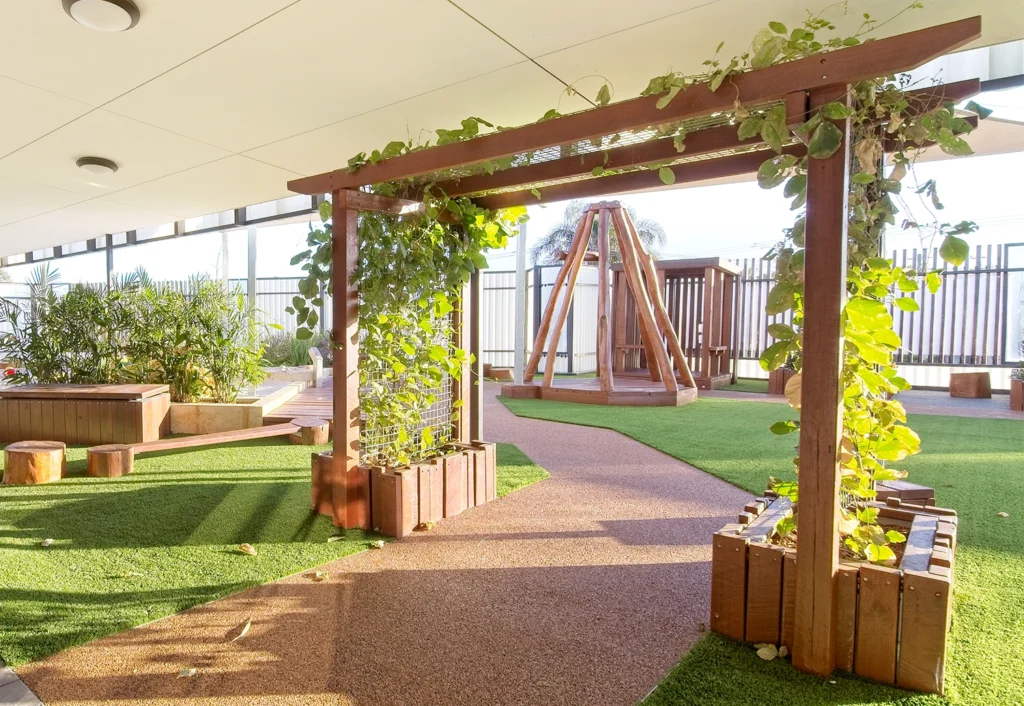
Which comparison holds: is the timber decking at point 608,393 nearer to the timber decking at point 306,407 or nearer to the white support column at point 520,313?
the white support column at point 520,313

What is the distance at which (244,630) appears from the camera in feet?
7.18

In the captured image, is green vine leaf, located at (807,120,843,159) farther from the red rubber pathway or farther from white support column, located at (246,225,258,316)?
white support column, located at (246,225,258,316)

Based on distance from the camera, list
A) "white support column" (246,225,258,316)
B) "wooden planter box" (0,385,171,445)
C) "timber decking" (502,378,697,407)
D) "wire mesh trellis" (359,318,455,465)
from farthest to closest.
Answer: "timber decking" (502,378,697,407) < "white support column" (246,225,258,316) < "wooden planter box" (0,385,171,445) < "wire mesh trellis" (359,318,455,465)

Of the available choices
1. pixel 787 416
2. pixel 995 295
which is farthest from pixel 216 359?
pixel 995 295

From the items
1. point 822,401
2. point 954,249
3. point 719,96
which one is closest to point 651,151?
point 719,96

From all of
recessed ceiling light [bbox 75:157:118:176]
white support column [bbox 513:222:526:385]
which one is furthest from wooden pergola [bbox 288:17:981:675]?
white support column [bbox 513:222:526:385]

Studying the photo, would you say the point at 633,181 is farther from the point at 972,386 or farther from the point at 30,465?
the point at 972,386

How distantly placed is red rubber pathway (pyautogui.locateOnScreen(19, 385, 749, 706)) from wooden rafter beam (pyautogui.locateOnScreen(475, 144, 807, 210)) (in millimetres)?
1780

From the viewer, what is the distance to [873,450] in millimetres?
2037

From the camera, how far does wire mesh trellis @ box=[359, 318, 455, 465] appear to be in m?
3.43

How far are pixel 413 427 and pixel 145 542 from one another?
4.64 feet

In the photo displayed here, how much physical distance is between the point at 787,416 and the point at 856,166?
5.60 metres

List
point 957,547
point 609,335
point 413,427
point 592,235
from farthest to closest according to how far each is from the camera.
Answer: point 592,235 → point 609,335 → point 413,427 → point 957,547

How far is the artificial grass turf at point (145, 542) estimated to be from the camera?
7.50ft
